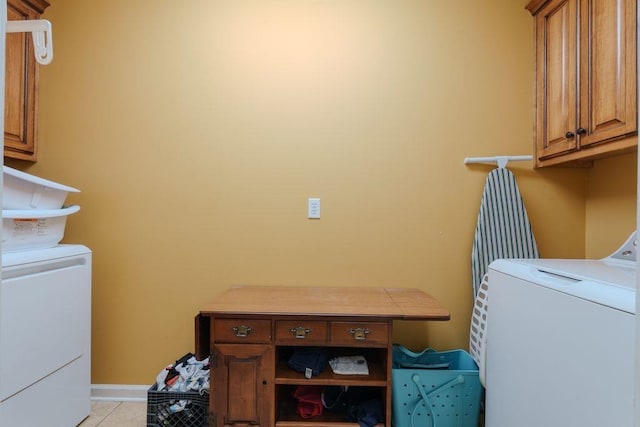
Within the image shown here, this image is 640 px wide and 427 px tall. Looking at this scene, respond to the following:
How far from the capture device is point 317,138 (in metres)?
1.88

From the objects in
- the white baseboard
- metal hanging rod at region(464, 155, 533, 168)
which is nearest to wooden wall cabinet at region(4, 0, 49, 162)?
the white baseboard

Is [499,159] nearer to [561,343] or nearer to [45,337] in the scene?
[561,343]

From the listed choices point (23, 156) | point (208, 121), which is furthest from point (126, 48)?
point (23, 156)

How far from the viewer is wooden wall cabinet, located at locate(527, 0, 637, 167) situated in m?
1.29

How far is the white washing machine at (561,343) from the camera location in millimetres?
802

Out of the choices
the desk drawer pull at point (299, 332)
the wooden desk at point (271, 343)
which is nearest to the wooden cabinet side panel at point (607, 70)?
the wooden desk at point (271, 343)

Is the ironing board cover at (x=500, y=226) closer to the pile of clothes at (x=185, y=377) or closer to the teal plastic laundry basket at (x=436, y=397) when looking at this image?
the teal plastic laundry basket at (x=436, y=397)

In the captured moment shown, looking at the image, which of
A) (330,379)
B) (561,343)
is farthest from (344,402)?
(561,343)

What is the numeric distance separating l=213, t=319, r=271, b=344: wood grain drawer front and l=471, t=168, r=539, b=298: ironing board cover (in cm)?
122

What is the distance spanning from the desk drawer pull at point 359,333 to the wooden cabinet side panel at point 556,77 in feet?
4.51

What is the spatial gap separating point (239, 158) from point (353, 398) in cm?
146

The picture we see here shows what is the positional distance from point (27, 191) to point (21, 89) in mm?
753

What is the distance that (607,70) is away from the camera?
1.36 m

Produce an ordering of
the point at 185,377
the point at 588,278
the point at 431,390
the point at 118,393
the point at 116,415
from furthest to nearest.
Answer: the point at 118,393, the point at 116,415, the point at 185,377, the point at 431,390, the point at 588,278
